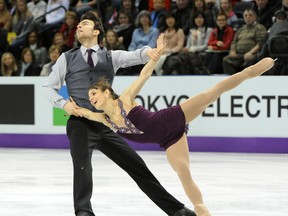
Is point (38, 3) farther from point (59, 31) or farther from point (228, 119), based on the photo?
point (228, 119)

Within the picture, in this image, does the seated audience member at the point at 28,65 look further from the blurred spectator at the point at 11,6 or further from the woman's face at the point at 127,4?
the blurred spectator at the point at 11,6

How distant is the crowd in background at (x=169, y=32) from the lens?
11758mm

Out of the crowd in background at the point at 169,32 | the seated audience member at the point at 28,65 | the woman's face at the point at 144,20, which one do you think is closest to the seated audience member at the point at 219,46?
the crowd in background at the point at 169,32

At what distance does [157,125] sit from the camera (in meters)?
5.26

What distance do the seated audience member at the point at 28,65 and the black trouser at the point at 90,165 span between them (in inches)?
287

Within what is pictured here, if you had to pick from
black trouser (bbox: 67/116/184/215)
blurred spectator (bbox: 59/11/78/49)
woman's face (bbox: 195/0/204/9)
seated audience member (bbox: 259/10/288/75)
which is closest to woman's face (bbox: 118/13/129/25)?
blurred spectator (bbox: 59/11/78/49)

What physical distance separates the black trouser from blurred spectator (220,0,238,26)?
7.11 meters

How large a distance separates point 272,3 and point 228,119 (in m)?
2.12

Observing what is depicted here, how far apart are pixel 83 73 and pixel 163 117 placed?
30.0 inches

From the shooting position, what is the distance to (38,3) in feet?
48.5

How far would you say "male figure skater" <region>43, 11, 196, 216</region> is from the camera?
5559mm

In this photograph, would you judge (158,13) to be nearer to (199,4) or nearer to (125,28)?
(125,28)

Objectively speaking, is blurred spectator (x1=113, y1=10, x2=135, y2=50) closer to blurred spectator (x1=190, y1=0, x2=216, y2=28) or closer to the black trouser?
blurred spectator (x1=190, y1=0, x2=216, y2=28)

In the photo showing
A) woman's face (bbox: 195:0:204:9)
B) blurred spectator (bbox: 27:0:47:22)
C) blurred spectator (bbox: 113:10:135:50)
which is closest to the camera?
woman's face (bbox: 195:0:204:9)
